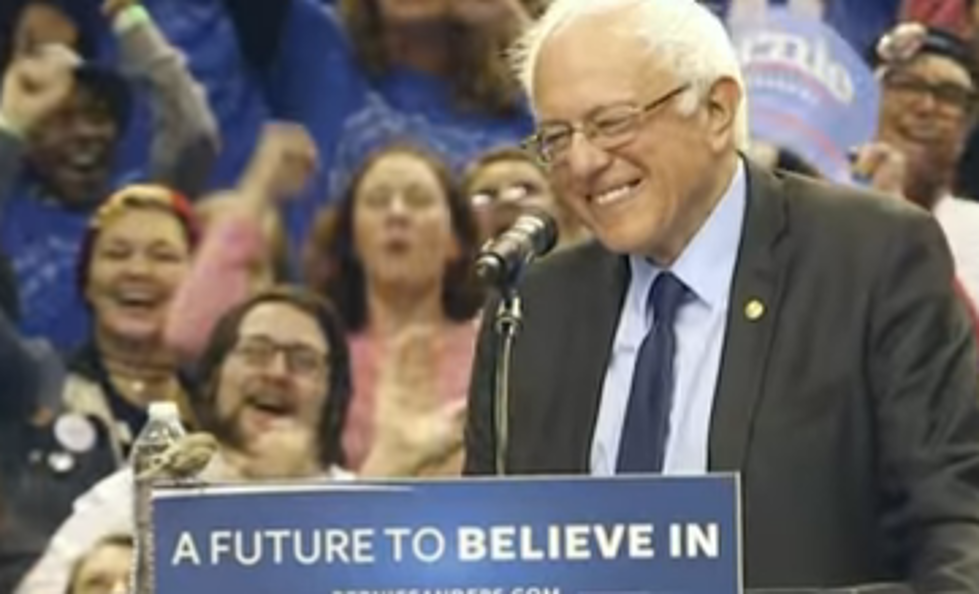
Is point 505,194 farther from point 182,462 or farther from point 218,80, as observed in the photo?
point 182,462

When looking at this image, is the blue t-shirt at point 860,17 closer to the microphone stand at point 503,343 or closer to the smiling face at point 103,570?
the smiling face at point 103,570

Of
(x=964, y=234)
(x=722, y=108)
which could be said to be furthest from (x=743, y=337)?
(x=964, y=234)

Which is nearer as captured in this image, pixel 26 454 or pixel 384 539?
pixel 384 539

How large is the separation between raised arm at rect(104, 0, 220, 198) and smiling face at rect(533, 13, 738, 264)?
2.12m

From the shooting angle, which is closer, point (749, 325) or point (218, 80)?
point (749, 325)

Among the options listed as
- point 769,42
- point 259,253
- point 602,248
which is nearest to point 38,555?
point 259,253

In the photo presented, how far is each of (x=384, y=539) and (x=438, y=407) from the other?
2500 mm

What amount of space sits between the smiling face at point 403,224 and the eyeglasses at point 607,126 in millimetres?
2079

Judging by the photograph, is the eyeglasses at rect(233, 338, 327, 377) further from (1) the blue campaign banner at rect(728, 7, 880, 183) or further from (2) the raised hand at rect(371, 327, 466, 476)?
(1) the blue campaign banner at rect(728, 7, 880, 183)

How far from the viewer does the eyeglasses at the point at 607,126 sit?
2.30 m

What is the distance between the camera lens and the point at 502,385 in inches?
86.4

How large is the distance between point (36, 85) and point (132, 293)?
430mm

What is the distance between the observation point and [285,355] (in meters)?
4.37

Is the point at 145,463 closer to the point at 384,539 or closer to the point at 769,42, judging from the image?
the point at 384,539
